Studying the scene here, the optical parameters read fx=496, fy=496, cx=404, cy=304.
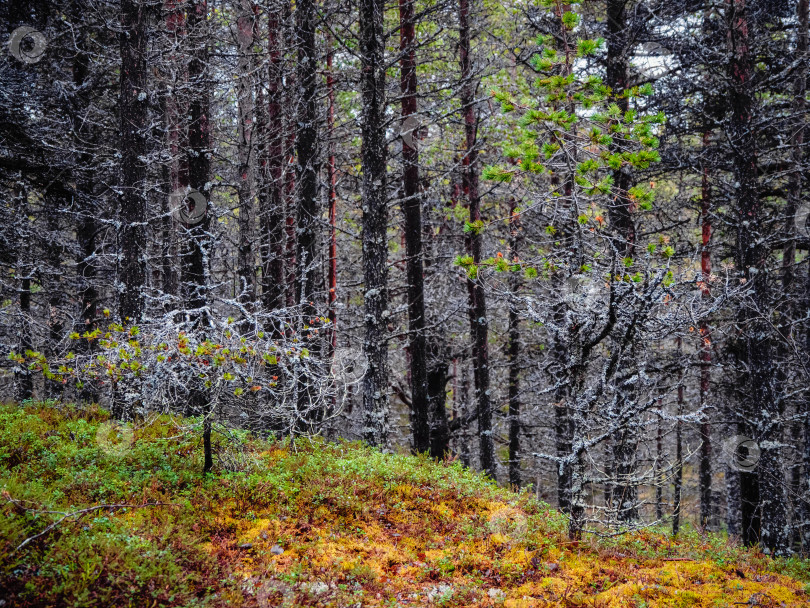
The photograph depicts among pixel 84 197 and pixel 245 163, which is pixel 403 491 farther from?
pixel 84 197

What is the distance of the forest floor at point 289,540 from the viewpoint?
4297 mm

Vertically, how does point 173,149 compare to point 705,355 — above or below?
above

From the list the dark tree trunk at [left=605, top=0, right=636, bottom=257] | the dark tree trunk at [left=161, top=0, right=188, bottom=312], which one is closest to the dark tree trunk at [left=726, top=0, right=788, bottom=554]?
the dark tree trunk at [left=605, top=0, right=636, bottom=257]

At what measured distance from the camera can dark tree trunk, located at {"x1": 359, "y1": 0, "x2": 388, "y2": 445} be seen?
31.3 feet

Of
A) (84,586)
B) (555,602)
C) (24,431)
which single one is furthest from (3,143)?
(555,602)

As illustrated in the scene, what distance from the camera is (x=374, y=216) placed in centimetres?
973

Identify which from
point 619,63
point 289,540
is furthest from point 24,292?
point 619,63

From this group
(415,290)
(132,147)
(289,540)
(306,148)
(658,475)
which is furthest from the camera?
(415,290)

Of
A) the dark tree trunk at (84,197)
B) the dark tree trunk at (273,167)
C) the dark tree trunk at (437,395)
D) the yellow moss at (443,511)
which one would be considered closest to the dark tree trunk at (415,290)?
the dark tree trunk at (437,395)

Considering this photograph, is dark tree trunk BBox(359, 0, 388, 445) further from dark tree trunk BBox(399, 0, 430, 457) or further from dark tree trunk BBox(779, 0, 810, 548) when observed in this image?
dark tree trunk BBox(779, 0, 810, 548)

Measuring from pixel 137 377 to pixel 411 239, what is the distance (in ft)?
25.9

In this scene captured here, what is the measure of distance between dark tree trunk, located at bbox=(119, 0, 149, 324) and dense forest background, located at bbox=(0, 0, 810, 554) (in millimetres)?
40

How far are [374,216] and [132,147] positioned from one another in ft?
15.4

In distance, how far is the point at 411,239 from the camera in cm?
1263
